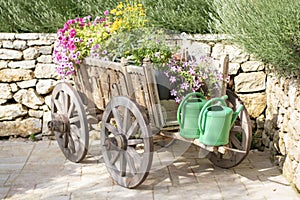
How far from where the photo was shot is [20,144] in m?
6.18

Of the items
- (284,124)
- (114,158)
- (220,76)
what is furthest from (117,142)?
(284,124)

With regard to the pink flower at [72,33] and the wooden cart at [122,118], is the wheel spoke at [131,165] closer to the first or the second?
the wooden cart at [122,118]

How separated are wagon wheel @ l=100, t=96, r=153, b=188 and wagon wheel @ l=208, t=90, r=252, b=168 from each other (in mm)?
802

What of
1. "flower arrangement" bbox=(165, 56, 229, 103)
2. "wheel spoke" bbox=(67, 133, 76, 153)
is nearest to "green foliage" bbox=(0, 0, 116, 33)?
"wheel spoke" bbox=(67, 133, 76, 153)

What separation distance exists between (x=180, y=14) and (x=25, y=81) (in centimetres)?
185

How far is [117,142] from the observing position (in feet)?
15.5

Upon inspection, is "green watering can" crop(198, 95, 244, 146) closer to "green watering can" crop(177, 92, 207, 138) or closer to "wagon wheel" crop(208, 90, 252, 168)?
"green watering can" crop(177, 92, 207, 138)

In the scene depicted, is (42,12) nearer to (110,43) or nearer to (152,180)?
(110,43)

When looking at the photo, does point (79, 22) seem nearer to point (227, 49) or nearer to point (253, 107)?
point (227, 49)

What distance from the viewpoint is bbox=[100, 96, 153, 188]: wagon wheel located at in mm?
4512

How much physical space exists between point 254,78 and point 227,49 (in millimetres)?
404

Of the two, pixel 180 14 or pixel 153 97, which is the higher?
pixel 180 14

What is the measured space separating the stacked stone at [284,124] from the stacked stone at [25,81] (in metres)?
2.33

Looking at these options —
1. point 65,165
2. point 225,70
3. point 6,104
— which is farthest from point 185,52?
point 6,104
